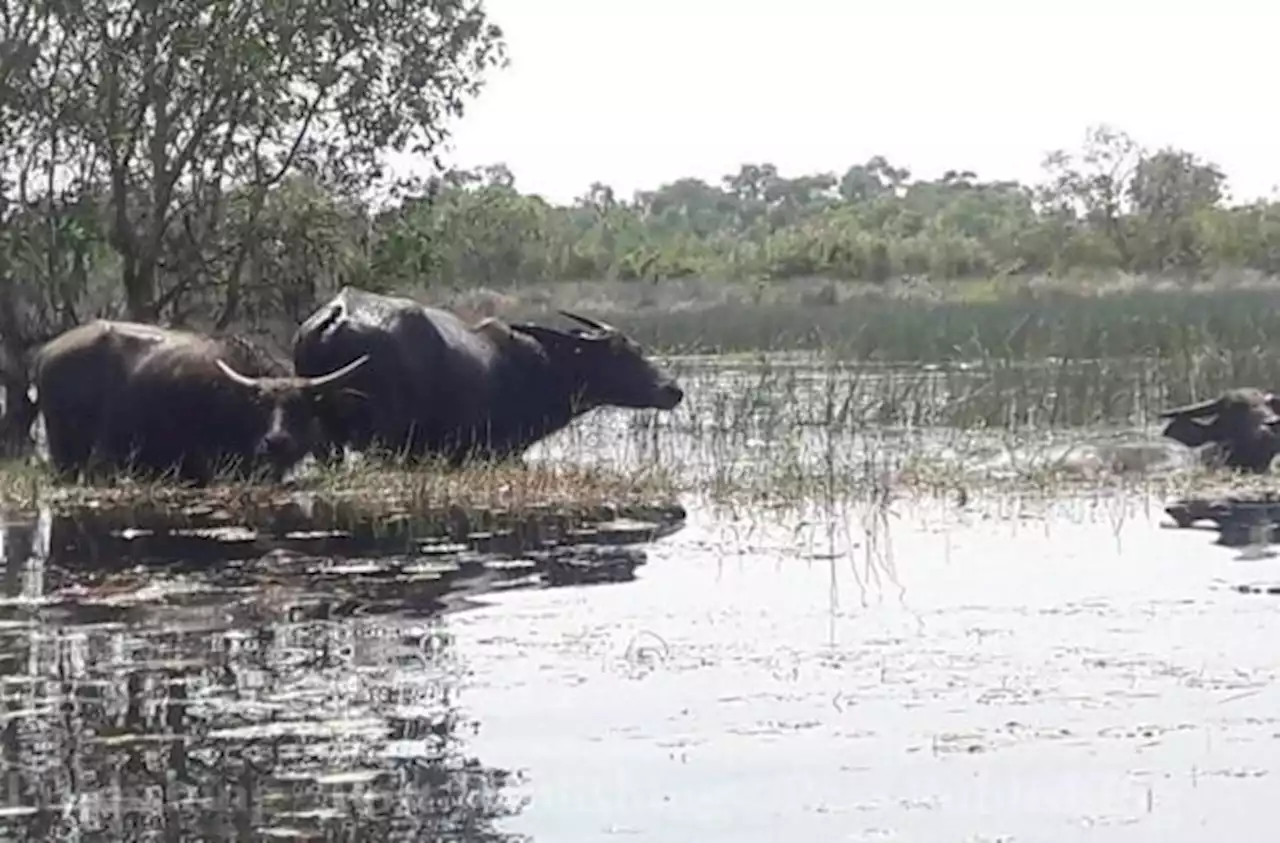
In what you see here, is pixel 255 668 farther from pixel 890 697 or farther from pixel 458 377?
pixel 458 377

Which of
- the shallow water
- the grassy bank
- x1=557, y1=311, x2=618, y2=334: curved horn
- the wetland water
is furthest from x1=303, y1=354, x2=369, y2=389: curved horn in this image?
the shallow water

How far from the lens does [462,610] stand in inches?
465

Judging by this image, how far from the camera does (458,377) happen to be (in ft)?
62.5

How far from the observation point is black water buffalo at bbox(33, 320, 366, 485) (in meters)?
17.4

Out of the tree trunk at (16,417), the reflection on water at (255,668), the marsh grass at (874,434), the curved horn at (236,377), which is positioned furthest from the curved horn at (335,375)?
the tree trunk at (16,417)

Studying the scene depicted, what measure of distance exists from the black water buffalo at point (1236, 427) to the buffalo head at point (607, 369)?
4506mm

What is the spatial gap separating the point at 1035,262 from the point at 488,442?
162 ft

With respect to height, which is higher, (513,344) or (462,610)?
(513,344)

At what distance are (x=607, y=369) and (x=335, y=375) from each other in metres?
3.78

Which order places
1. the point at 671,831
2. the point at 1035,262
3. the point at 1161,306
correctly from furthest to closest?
the point at 1035,262 < the point at 1161,306 < the point at 671,831

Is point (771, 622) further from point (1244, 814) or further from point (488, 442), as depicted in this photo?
point (488, 442)

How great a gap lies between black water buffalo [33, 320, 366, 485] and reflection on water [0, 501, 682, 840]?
1.47 meters

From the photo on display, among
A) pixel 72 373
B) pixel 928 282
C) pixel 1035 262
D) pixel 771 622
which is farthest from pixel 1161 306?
pixel 771 622

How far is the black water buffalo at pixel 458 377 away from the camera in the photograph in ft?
59.9
